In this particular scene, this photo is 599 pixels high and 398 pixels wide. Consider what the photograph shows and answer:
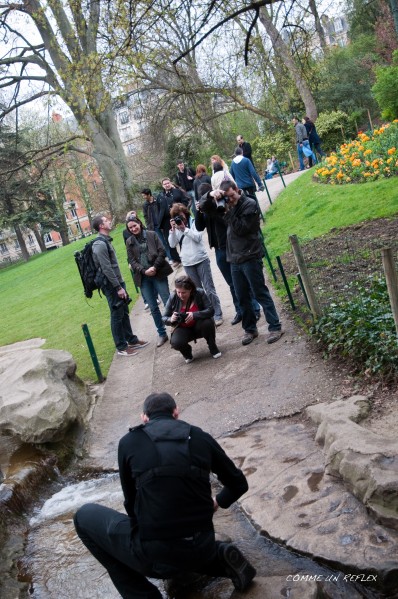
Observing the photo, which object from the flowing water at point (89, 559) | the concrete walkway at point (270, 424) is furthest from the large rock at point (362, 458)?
the flowing water at point (89, 559)

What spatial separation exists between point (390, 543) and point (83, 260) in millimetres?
6706

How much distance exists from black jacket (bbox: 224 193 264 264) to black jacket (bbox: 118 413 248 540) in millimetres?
4140

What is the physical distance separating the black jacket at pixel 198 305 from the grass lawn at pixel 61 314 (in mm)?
2050

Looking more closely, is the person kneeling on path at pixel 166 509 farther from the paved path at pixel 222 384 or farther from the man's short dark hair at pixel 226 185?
the man's short dark hair at pixel 226 185

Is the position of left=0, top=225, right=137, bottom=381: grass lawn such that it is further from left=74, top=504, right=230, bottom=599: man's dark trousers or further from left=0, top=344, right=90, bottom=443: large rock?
left=74, top=504, right=230, bottom=599: man's dark trousers

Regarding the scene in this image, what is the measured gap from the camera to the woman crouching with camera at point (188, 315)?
25.9ft

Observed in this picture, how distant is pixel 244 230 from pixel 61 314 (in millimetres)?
8641

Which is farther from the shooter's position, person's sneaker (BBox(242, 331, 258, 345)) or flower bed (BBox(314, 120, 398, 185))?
flower bed (BBox(314, 120, 398, 185))

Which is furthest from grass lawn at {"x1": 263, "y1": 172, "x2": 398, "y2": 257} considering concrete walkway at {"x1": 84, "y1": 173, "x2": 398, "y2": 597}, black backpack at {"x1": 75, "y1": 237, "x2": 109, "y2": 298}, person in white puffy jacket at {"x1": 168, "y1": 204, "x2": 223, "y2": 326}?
black backpack at {"x1": 75, "y1": 237, "x2": 109, "y2": 298}

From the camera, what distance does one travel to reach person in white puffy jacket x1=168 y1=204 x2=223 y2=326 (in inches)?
347

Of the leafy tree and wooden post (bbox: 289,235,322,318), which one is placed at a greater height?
the leafy tree

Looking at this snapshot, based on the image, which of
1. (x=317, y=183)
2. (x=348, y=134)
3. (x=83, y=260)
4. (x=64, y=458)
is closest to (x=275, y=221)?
(x=317, y=183)

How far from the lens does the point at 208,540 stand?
3582mm

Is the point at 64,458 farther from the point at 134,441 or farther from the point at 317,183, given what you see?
the point at 317,183
